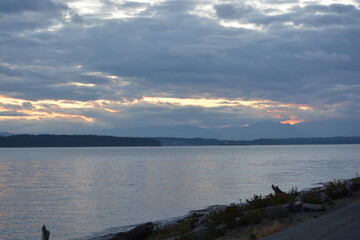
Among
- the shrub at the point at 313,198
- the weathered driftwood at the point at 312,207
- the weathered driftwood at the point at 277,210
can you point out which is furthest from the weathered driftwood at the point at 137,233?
the shrub at the point at 313,198

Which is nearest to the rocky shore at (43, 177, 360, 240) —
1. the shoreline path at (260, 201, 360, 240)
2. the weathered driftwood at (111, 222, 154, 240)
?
the weathered driftwood at (111, 222, 154, 240)

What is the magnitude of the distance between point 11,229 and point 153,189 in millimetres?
25326

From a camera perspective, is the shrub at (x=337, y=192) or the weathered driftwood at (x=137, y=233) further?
the shrub at (x=337, y=192)

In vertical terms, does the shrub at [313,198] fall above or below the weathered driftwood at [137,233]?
above

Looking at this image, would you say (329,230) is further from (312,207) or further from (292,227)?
(312,207)

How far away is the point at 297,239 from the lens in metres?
12.7

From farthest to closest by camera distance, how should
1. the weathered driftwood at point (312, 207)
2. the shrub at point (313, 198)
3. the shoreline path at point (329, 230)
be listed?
1. the shrub at point (313, 198)
2. the weathered driftwood at point (312, 207)
3. the shoreline path at point (329, 230)

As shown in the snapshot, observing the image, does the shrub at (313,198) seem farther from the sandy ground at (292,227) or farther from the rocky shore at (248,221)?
the sandy ground at (292,227)

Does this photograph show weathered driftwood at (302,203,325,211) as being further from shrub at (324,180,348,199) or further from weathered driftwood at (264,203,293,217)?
shrub at (324,180,348,199)

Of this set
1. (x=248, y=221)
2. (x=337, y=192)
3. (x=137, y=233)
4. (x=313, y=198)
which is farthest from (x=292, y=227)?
(x=337, y=192)

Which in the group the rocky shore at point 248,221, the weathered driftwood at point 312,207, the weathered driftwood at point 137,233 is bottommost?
the weathered driftwood at point 137,233

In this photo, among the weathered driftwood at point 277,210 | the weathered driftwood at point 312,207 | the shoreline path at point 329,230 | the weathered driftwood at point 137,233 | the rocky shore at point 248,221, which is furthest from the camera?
the weathered driftwood at point 312,207

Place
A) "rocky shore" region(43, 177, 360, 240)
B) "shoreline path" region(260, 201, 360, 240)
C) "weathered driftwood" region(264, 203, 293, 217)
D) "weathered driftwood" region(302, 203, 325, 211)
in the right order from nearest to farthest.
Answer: "shoreline path" region(260, 201, 360, 240)
"rocky shore" region(43, 177, 360, 240)
"weathered driftwood" region(264, 203, 293, 217)
"weathered driftwood" region(302, 203, 325, 211)

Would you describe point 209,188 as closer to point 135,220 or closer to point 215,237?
point 135,220
